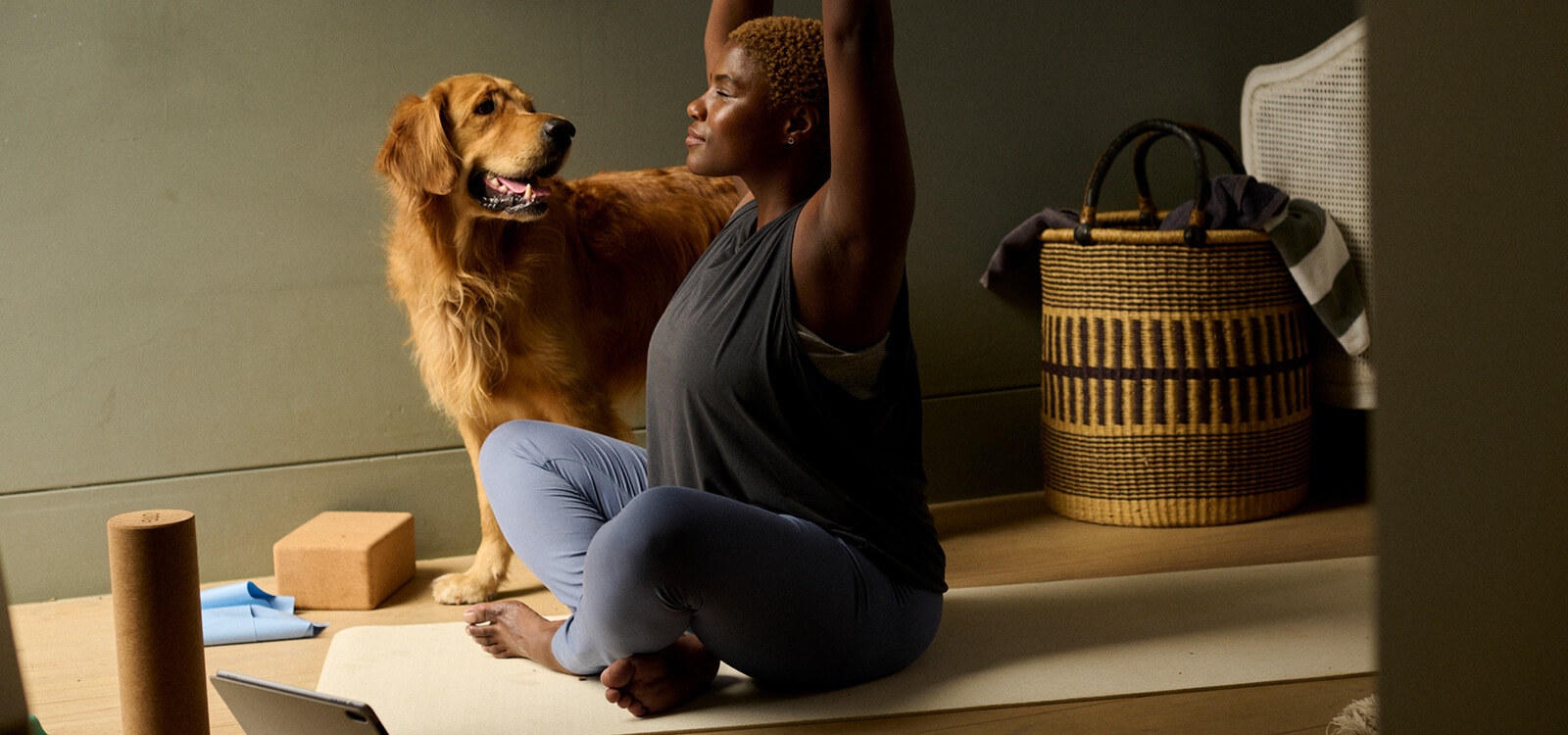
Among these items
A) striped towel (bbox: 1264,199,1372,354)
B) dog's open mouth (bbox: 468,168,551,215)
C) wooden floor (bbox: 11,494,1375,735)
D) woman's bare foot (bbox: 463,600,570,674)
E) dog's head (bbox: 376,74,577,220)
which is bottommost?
wooden floor (bbox: 11,494,1375,735)

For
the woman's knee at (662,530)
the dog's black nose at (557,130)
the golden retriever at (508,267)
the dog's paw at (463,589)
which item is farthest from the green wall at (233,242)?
the woman's knee at (662,530)

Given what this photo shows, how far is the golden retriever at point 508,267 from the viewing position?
227 cm

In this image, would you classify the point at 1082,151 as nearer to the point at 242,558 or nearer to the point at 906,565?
the point at 906,565

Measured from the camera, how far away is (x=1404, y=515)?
63 cm

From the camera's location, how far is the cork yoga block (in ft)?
7.66

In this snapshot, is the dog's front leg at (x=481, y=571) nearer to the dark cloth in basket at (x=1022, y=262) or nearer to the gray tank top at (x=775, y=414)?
the gray tank top at (x=775, y=414)

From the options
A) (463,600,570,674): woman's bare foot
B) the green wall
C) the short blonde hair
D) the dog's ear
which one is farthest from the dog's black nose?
(463,600,570,674): woman's bare foot

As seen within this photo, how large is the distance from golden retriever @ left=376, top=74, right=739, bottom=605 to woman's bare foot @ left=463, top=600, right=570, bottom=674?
18.9 inches

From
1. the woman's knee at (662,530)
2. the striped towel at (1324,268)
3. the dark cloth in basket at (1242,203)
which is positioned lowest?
the woman's knee at (662,530)

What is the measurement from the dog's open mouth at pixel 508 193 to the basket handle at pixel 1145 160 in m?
1.44

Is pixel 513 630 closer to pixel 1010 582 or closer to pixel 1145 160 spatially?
pixel 1010 582

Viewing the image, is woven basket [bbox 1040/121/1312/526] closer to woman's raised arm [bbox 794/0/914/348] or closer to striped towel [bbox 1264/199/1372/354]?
striped towel [bbox 1264/199/1372/354]

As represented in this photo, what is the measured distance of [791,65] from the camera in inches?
61.8

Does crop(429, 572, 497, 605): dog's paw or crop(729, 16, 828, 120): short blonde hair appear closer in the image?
crop(729, 16, 828, 120): short blonde hair
